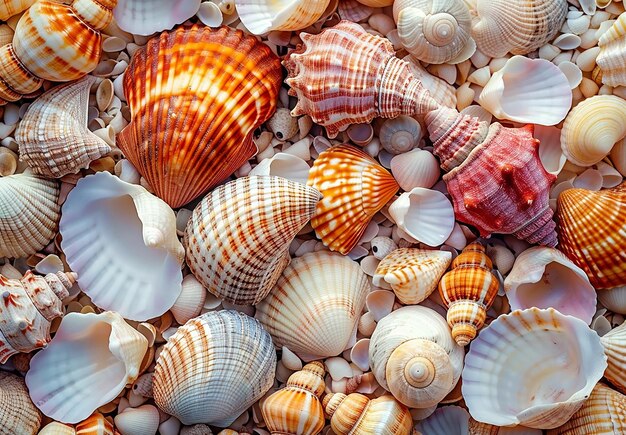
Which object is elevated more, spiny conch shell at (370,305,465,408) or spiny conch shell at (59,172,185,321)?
spiny conch shell at (59,172,185,321)

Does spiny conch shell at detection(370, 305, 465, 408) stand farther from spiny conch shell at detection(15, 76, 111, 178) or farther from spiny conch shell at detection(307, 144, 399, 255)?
spiny conch shell at detection(15, 76, 111, 178)

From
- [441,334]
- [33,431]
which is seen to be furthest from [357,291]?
[33,431]

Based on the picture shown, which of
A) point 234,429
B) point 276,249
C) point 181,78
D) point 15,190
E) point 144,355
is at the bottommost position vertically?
point 234,429

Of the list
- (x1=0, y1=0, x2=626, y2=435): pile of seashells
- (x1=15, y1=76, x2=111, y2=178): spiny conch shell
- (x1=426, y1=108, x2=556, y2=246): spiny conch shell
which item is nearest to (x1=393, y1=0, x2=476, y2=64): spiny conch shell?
(x1=0, y1=0, x2=626, y2=435): pile of seashells

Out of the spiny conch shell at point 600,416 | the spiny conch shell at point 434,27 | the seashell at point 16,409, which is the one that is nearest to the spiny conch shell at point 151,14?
the spiny conch shell at point 434,27

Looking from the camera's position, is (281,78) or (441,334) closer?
(441,334)

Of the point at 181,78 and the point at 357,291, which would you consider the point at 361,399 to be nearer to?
the point at 357,291
